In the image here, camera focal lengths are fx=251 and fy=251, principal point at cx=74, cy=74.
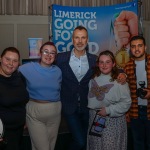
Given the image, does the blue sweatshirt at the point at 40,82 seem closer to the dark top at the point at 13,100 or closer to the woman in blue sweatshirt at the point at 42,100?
the woman in blue sweatshirt at the point at 42,100

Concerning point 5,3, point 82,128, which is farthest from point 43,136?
point 5,3

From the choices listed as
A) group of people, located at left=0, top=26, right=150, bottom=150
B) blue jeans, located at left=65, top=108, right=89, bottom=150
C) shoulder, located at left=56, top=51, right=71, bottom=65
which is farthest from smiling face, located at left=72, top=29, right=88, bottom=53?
blue jeans, located at left=65, top=108, right=89, bottom=150

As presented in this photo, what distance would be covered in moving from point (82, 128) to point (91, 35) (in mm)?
1967

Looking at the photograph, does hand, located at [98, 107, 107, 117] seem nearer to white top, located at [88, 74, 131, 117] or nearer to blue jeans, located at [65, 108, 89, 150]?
white top, located at [88, 74, 131, 117]

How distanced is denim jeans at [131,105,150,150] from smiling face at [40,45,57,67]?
0.96 m

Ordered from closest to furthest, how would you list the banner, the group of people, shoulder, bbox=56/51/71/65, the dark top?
the dark top, the group of people, shoulder, bbox=56/51/71/65, the banner

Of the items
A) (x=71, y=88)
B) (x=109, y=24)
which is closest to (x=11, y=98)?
(x=71, y=88)

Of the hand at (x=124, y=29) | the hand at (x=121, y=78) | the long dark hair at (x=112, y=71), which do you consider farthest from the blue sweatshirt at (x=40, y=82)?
the hand at (x=124, y=29)

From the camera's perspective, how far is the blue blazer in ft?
7.64

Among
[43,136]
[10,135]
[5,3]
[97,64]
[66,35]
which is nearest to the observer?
[10,135]

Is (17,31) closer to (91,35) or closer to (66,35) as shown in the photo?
(66,35)

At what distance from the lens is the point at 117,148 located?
2141mm

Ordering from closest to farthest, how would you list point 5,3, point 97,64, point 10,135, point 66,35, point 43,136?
1. point 10,135
2. point 43,136
3. point 97,64
4. point 66,35
5. point 5,3

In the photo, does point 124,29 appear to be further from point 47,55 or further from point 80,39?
point 47,55
